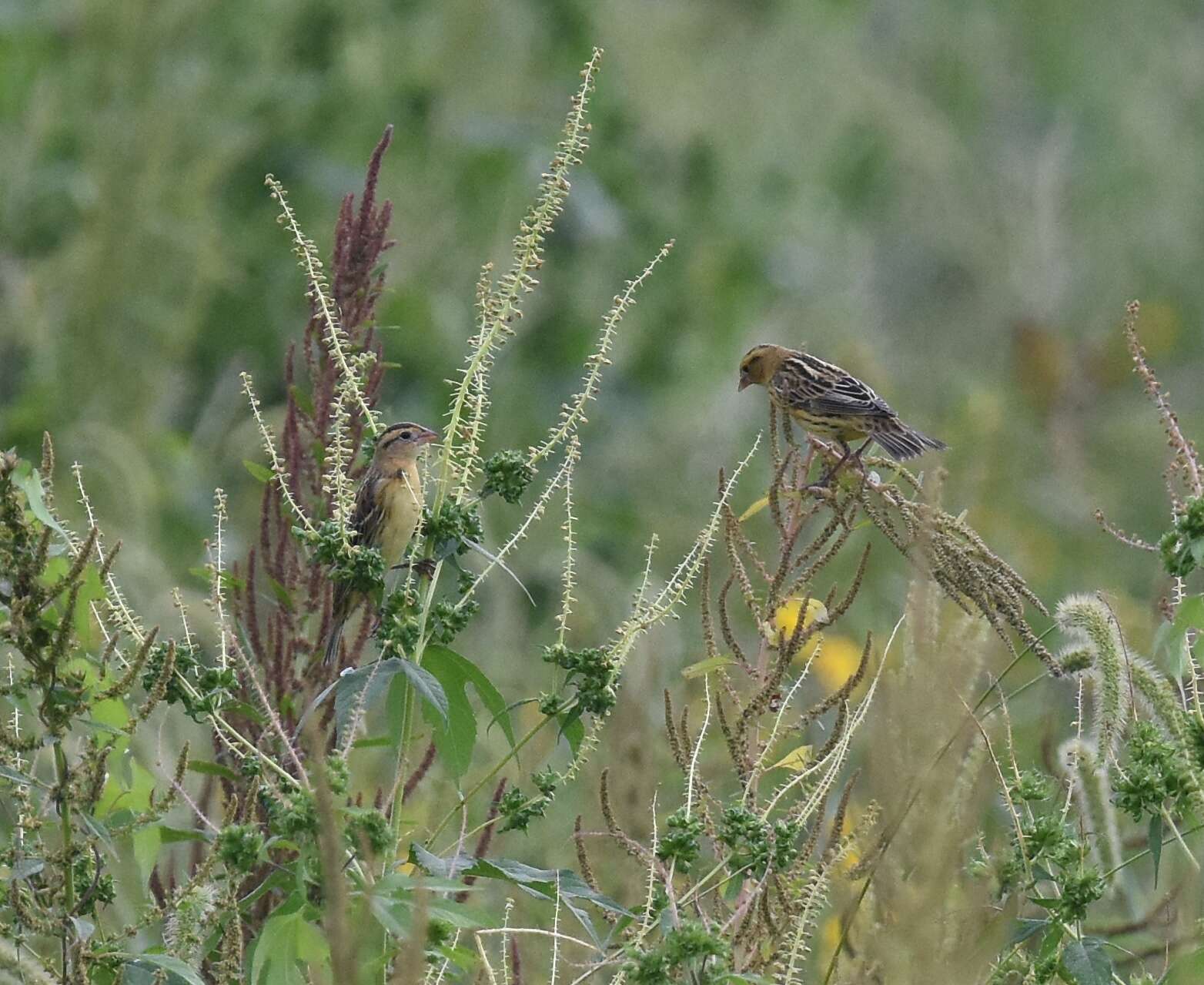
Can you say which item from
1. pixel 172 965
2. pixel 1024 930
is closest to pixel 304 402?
pixel 172 965

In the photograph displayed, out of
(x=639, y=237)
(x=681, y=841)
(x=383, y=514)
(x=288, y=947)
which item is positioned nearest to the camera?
(x=288, y=947)

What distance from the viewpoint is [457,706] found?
8.16ft

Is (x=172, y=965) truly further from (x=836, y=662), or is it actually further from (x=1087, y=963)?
(x=836, y=662)

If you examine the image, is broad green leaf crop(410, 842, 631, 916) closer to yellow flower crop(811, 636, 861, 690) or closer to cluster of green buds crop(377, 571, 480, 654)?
cluster of green buds crop(377, 571, 480, 654)

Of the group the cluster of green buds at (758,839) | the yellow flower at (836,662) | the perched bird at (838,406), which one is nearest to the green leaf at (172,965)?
the cluster of green buds at (758,839)

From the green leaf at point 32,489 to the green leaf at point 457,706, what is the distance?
539 millimetres

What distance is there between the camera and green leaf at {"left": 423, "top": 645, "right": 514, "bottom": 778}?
2467mm

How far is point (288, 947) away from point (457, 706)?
48cm

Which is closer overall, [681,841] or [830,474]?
[681,841]

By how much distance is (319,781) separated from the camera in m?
1.66

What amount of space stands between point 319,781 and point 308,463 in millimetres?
1503

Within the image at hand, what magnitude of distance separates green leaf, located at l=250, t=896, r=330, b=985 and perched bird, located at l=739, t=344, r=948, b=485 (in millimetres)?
2070

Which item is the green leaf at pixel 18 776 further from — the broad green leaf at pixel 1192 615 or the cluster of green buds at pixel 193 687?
the broad green leaf at pixel 1192 615

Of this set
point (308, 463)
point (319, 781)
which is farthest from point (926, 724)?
point (308, 463)
